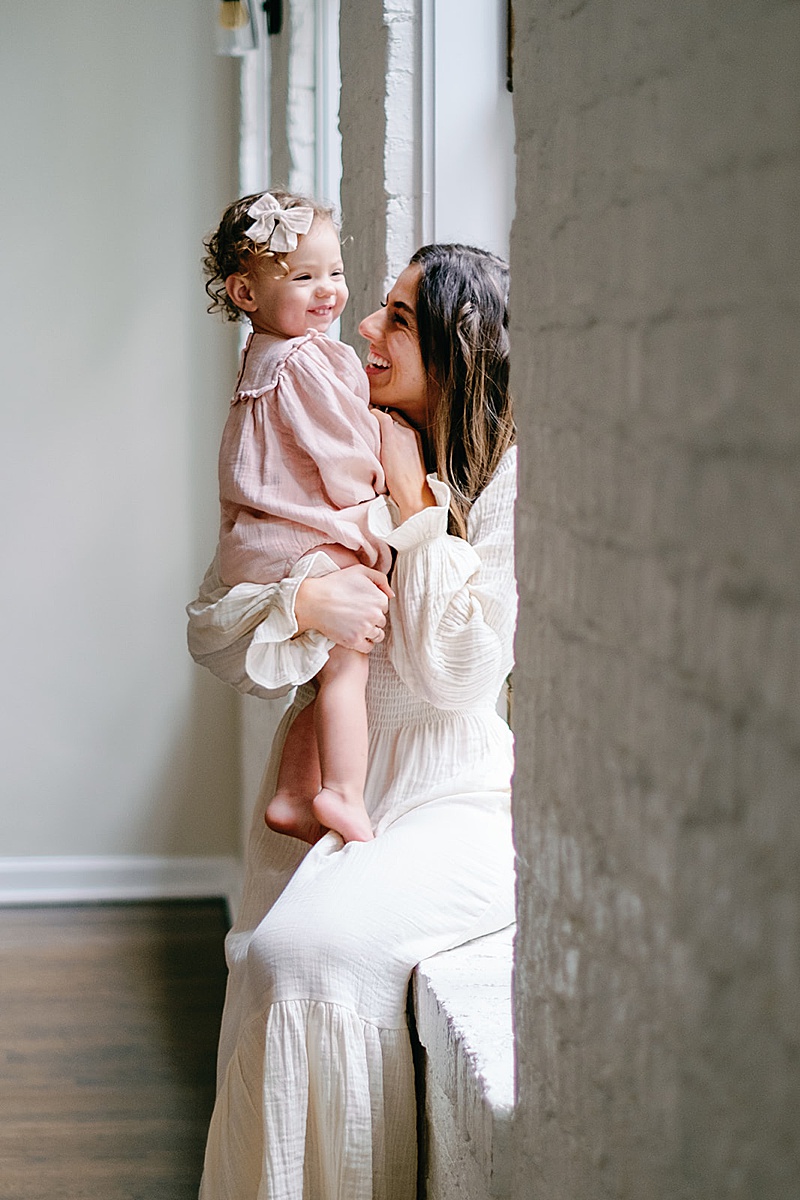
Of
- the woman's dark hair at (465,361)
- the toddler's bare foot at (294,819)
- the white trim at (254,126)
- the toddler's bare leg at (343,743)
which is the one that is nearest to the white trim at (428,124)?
the woman's dark hair at (465,361)

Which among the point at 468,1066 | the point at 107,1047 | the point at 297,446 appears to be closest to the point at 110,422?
the point at 107,1047

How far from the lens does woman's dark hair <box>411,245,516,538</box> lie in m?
1.60

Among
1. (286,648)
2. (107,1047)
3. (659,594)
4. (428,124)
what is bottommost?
(107,1047)

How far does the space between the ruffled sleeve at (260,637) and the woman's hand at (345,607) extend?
0.04 ft

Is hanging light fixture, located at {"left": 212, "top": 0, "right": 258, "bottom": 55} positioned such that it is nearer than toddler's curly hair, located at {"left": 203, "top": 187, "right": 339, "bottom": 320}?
No

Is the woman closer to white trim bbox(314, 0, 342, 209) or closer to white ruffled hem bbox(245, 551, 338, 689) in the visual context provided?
white ruffled hem bbox(245, 551, 338, 689)

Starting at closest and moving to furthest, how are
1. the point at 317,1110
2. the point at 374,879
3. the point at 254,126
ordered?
the point at 317,1110 → the point at 374,879 → the point at 254,126

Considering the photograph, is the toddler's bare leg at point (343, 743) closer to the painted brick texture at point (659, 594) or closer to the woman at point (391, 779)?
the woman at point (391, 779)

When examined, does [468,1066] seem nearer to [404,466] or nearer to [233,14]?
[404,466]

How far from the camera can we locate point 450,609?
1.51 metres

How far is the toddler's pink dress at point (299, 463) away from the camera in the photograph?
1648 mm

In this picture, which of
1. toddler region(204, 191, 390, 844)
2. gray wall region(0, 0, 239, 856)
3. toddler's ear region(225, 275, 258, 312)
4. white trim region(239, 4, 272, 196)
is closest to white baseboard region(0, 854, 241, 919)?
gray wall region(0, 0, 239, 856)

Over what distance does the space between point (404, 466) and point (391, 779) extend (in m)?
0.41

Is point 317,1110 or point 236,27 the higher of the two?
point 236,27
